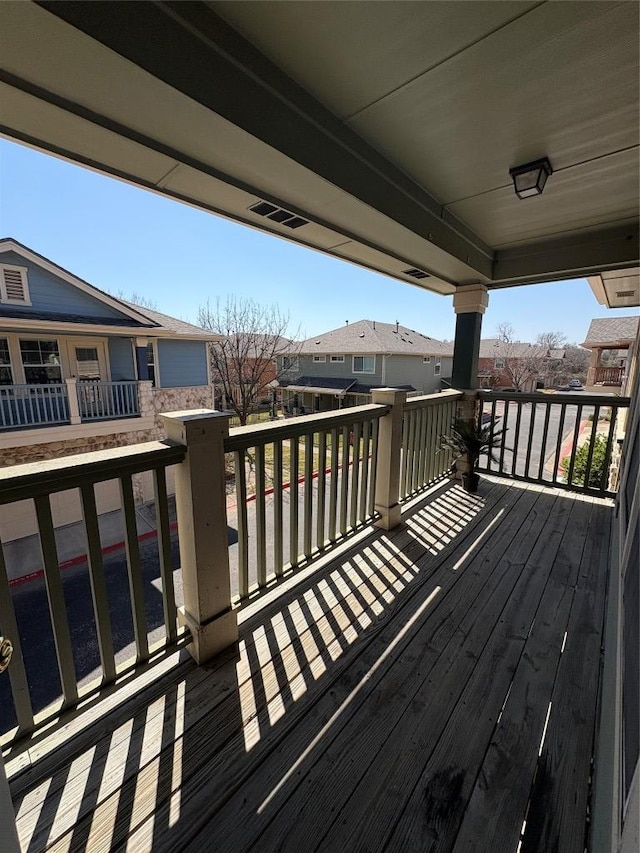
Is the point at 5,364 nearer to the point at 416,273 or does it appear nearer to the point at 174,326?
the point at 174,326

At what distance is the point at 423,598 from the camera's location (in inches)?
81.7

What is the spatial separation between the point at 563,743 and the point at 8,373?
Answer: 9.92 m

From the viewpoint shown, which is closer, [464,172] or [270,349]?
[464,172]

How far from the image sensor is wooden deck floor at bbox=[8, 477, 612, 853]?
3.45ft

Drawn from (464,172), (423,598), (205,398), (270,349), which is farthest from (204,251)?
(423,598)

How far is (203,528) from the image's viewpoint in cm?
154

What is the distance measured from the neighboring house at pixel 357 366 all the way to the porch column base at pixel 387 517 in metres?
12.6

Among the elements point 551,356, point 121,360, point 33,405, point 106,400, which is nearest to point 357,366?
point 121,360

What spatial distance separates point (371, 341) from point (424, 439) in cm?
1386

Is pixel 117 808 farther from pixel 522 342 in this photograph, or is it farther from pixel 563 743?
pixel 522 342

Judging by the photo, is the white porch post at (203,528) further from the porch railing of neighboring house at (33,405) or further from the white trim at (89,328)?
the porch railing of neighboring house at (33,405)

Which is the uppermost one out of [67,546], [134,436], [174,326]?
[174,326]

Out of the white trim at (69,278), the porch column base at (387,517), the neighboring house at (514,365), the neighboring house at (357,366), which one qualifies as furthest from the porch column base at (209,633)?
the neighboring house at (514,365)

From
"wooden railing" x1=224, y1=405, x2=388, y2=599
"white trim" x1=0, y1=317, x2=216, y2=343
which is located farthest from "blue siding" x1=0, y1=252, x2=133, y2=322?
"wooden railing" x1=224, y1=405, x2=388, y2=599
